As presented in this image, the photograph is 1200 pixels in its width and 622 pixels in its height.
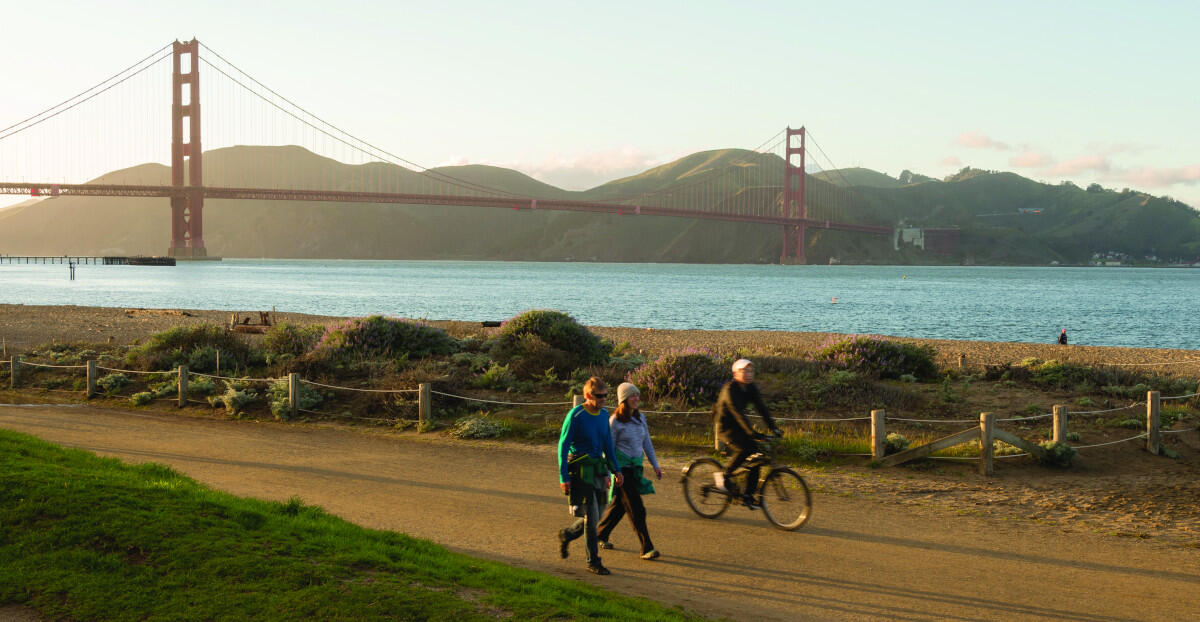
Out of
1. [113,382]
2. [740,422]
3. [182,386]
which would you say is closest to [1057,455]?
[740,422]

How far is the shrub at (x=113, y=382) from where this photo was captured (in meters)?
19.2

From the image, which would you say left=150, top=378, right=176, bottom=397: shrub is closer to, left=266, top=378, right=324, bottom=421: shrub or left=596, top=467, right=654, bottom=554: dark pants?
left=266, top=378, right=324, bottom=421: shrub

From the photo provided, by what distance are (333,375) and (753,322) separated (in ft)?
127

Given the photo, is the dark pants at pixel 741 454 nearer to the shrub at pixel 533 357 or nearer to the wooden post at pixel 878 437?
the wooden post at pixel 878 437

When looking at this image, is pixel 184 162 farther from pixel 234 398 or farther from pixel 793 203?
pixel 234 398

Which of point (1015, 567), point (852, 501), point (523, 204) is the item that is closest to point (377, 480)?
point (852, 501)

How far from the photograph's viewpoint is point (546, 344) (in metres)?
20.1

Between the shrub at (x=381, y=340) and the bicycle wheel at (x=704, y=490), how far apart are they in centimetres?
1136

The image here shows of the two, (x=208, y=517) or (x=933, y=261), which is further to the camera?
(x=933, y=261)

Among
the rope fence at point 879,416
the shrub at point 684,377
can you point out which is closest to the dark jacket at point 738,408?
the rope fence at point 879,416

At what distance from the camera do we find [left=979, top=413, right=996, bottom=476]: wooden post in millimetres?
11984

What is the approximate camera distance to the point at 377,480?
11516 mm

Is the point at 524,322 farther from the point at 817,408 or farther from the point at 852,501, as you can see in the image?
the point at 852,501

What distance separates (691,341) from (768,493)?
25089 millimetres
